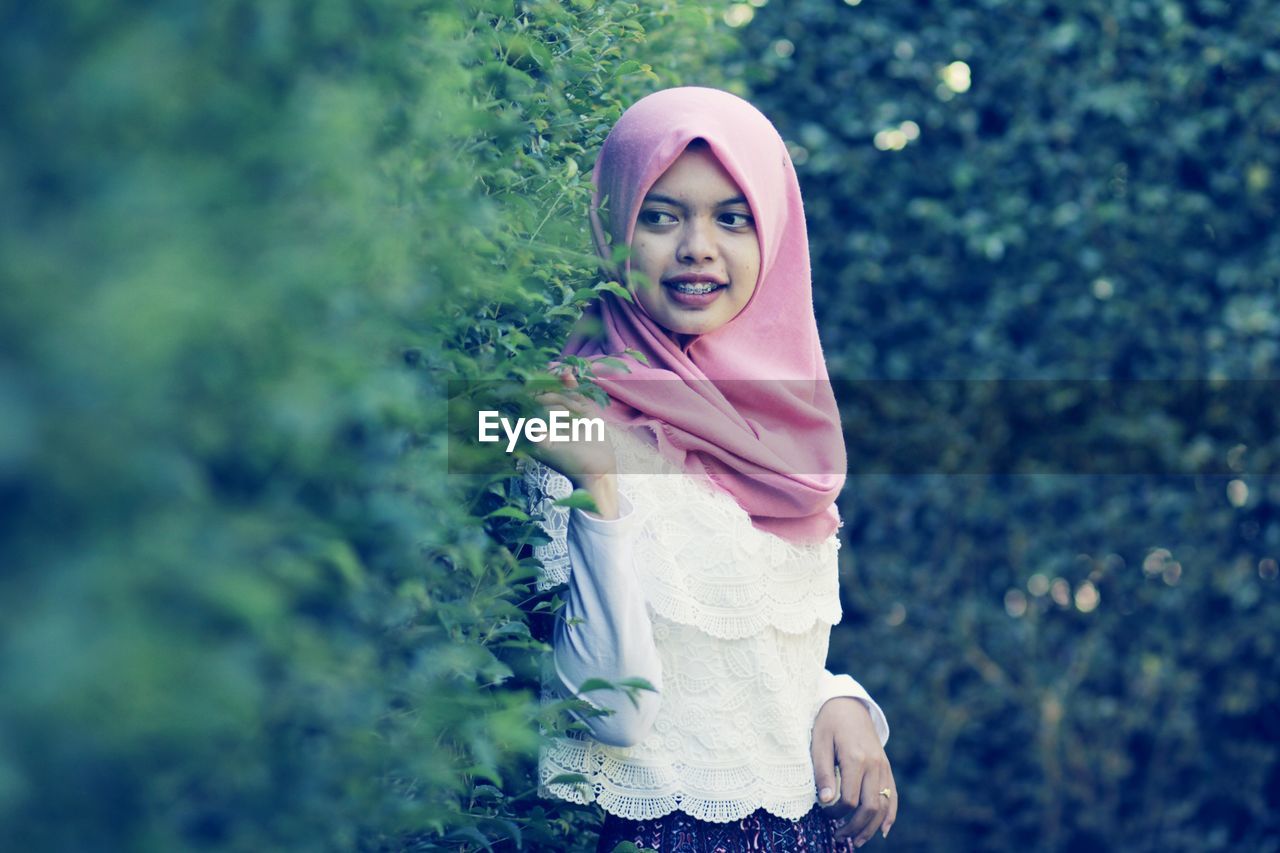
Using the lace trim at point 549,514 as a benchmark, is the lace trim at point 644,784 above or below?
below

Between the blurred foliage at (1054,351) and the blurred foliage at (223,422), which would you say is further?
the blurred foliage at (1054,351)

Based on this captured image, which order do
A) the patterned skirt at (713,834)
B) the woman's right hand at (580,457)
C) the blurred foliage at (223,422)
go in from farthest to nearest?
the patterned skirt at (713,834), the woman's right hand at (580,457), the blurred foliage at (223,422)

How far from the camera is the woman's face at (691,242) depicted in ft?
6.82

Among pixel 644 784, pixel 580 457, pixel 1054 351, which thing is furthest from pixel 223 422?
pixel 1054 351

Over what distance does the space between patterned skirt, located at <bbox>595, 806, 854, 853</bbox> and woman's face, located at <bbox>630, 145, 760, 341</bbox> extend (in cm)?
73

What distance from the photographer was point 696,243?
6.77ft

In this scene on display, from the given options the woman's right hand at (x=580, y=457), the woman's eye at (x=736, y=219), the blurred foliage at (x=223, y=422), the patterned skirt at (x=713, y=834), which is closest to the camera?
the blurred foliage at (x=223, y=422)

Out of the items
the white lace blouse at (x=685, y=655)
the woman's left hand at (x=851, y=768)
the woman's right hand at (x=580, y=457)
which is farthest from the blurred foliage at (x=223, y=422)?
the woman's left hand at (x=851, y=768)

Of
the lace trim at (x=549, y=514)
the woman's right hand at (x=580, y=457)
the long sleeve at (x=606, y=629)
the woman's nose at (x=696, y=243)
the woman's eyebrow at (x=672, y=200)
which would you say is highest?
the woman's eyebrow at (x=672, y=200)

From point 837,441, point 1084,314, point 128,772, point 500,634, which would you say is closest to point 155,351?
point 128,772

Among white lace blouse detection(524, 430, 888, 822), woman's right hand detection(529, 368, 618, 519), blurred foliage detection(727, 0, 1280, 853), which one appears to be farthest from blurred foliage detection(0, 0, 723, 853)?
blurred foliage detection(727, 0, 1280, 853)

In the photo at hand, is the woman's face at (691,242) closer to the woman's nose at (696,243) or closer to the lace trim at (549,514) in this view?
the woman's nose at (696,243)

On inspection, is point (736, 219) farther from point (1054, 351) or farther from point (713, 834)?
point (1054, 351)

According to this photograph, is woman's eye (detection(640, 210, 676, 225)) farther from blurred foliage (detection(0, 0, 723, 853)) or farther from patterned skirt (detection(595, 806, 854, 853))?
patterned skirt (detection(595, 806, 854, 853))
